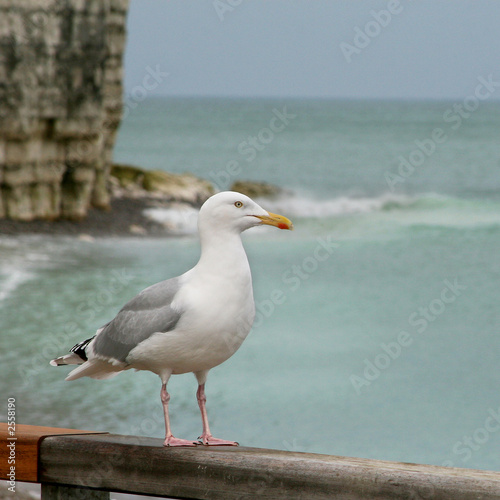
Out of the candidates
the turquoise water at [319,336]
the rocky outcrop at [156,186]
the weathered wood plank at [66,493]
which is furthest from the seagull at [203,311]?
the rocky outcrop at [156,186]

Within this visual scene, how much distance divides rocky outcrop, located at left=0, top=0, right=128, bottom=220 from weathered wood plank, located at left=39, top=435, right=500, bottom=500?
13431 millimetres

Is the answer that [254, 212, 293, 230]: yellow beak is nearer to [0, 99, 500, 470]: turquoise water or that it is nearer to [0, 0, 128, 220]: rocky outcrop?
[0, 99, 500, 470]: turquoise water

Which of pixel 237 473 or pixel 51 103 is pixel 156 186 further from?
pixel 237 473

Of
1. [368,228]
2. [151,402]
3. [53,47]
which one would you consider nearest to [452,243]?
[368,228]

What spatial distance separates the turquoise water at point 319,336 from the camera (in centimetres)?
859

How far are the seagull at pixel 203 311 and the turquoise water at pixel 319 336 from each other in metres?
5.31

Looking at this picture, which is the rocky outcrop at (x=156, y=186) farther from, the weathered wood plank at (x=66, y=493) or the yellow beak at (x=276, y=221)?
the weathered wood plank at (x=66, y=493)

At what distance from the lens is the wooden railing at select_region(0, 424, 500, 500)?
6.61 ft

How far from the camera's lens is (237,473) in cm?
217

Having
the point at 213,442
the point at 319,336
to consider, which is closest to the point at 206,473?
the point at 213,442

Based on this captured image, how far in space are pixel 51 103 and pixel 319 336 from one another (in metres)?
6.86

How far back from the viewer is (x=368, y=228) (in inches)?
926

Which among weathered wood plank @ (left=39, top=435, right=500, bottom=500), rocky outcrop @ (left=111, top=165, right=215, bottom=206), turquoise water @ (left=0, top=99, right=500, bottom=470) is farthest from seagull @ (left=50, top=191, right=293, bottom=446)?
rocky outcrop @ (left=111, top=165, right=215, bottom=206)

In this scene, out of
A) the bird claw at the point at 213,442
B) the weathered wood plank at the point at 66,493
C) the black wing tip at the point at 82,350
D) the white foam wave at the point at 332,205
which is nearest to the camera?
the weathered wood plank at the point at 66,493
